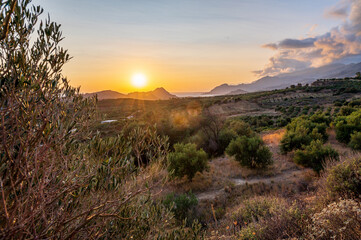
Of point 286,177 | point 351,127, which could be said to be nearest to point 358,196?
point 286,177

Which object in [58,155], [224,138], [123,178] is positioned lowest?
[224,138]

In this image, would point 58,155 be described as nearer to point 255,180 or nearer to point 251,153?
point 255,180

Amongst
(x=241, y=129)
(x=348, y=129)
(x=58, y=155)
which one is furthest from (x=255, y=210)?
(x=241, y=129)

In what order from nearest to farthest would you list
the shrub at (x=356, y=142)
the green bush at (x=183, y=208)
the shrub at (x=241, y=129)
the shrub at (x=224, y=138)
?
the green bush at (x=183, y=208)
the shrub at (x=356, y=142)
the shrub at (x=224, y=138)
the shrub at (x=241, y=129)

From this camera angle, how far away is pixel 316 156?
11.7 meters

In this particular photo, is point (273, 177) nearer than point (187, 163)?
Yes

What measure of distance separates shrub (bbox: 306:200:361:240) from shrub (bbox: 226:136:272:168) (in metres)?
9.29

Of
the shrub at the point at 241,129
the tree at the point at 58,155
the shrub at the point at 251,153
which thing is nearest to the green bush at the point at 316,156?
the shrub at the point at 251,153

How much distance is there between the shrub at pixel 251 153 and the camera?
13.8m

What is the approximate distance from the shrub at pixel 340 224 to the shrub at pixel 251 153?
9.29m

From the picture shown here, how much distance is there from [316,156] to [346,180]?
231 inches

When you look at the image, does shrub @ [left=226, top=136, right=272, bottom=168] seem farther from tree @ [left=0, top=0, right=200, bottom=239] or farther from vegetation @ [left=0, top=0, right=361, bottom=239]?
tree @ [left=0, top=0, right=200, bottom=239]

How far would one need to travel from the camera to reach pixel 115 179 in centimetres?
263

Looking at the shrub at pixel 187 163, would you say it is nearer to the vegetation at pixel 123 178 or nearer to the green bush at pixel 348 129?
the vegetation at pixel 123 178
